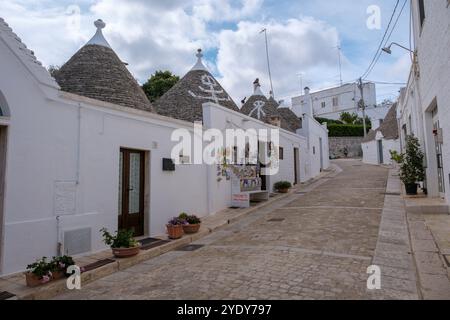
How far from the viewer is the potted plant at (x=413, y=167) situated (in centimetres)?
1036

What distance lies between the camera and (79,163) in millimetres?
6215

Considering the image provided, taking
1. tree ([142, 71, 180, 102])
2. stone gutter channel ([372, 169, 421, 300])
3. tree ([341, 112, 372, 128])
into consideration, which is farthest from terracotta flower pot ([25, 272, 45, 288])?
tree ([341, 112, 372, 128])

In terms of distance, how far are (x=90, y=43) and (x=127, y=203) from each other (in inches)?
260

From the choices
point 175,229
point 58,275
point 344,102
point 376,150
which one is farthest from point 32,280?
point 344,102

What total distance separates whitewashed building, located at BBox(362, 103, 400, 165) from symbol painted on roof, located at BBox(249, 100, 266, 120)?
12.9m

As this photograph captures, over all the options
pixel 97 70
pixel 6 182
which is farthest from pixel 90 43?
pixel 6 182

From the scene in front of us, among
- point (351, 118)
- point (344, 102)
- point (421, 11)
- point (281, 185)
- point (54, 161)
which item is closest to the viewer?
point (54, 161)

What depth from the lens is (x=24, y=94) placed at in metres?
5.34

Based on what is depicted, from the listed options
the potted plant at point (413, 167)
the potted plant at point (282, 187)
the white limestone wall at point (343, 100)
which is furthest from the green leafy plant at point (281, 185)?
the white limestone wall at point (343, 100)

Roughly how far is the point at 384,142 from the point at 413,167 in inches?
731

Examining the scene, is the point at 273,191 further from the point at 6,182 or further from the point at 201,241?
the point at 6,182

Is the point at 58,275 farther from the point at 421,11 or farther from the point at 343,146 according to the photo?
the point at 343,146

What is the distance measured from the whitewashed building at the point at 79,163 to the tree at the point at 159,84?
1628cm

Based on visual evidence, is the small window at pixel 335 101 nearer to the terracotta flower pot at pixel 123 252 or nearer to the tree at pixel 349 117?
the tree at pixel 349 117
